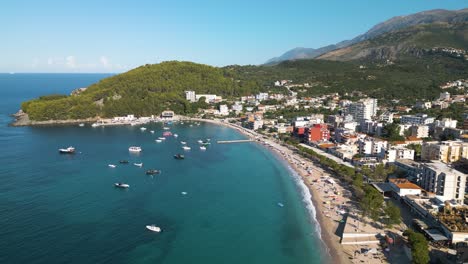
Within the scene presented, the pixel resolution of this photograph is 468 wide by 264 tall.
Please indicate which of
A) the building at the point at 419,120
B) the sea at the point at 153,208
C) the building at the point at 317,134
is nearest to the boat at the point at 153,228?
the sea at the point at 153,208

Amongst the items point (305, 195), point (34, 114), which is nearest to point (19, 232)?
point (305, 195)

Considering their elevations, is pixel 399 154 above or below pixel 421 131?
below

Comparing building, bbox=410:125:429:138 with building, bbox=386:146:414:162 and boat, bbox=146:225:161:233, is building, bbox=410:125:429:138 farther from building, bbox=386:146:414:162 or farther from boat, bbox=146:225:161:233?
boat, bbox=146:225:161:233

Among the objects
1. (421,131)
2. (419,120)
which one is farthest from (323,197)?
(419,120)

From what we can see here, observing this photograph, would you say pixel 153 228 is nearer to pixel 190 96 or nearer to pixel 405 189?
pixel 405 189

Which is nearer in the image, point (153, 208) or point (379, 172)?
point (153, 208)

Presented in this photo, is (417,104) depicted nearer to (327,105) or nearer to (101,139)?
(327,105)

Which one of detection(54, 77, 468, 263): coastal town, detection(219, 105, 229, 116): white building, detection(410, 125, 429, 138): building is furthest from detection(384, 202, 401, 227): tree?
detection(219, 105, 229, 116): white building
